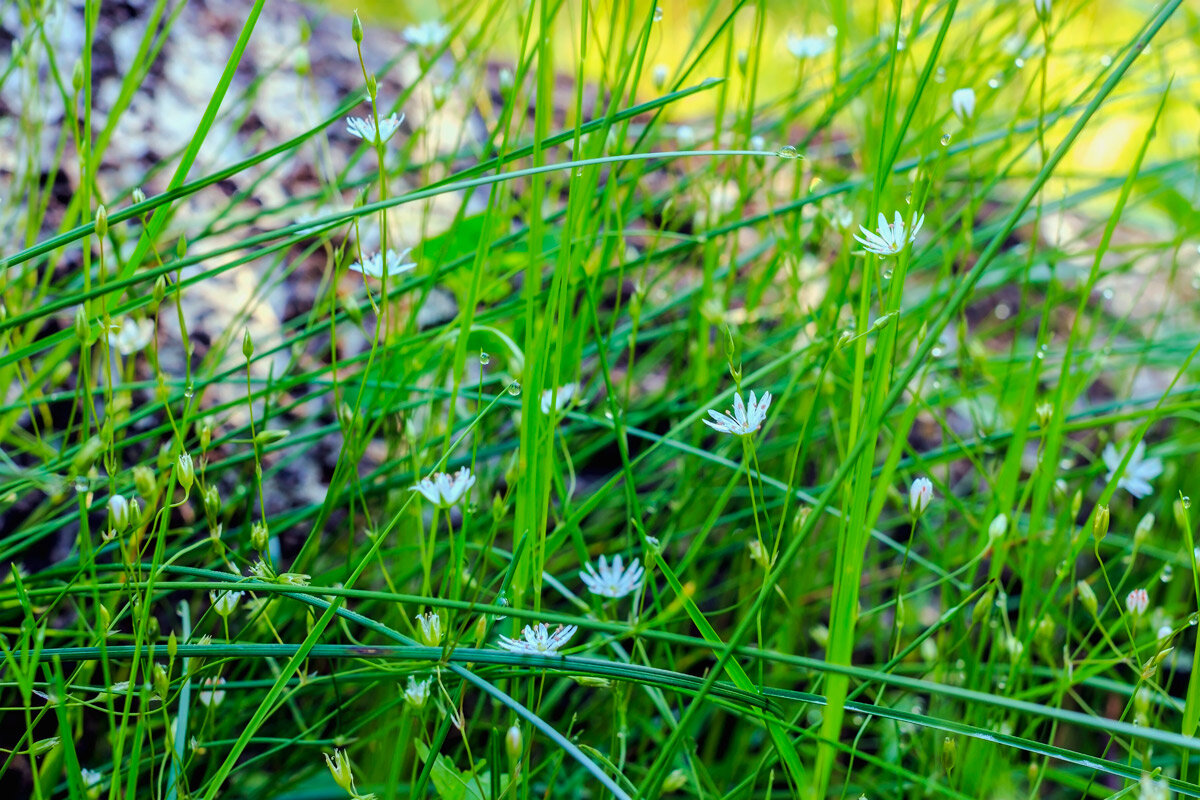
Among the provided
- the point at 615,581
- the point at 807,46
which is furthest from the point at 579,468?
the point at 807,46

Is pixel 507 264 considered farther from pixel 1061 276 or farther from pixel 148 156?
pixel 1061 276

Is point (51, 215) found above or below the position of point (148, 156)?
below

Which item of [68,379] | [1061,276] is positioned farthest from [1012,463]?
[68,379]

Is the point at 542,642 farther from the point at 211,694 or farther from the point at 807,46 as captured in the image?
the point at 807,46

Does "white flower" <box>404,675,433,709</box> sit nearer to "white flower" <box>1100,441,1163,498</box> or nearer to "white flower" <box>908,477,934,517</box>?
"white flower" <box>908,477,934,517</box>

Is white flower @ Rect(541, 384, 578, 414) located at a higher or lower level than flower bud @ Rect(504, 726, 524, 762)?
higher

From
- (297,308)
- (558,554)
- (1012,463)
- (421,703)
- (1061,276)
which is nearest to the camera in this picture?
(421,703)

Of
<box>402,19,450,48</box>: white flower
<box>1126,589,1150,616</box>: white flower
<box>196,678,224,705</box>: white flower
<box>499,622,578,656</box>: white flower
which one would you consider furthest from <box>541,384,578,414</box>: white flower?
<box>402,19,450,48</box>: white flower

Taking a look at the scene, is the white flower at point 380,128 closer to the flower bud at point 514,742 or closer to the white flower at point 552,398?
the white flower at point 552,398
